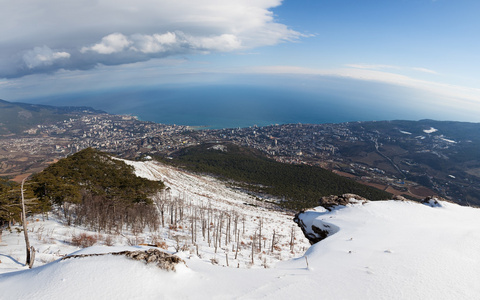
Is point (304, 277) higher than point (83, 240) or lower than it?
higher

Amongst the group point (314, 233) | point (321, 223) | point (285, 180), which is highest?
point (321, 223)

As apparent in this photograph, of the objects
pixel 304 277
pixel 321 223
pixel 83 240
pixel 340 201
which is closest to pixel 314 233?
pixel 321 223

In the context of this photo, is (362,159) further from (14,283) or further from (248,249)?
(14,283)

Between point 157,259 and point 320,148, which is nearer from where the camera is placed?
point 157,259

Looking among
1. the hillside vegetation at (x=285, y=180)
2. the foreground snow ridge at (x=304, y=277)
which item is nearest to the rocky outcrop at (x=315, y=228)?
the foreground snow ridge at (x=304, y=277)

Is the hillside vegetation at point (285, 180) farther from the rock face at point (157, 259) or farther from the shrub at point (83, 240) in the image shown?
the rock face at point (157, 259)

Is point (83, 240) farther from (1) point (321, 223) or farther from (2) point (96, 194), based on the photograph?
(1) point (321, 223)
